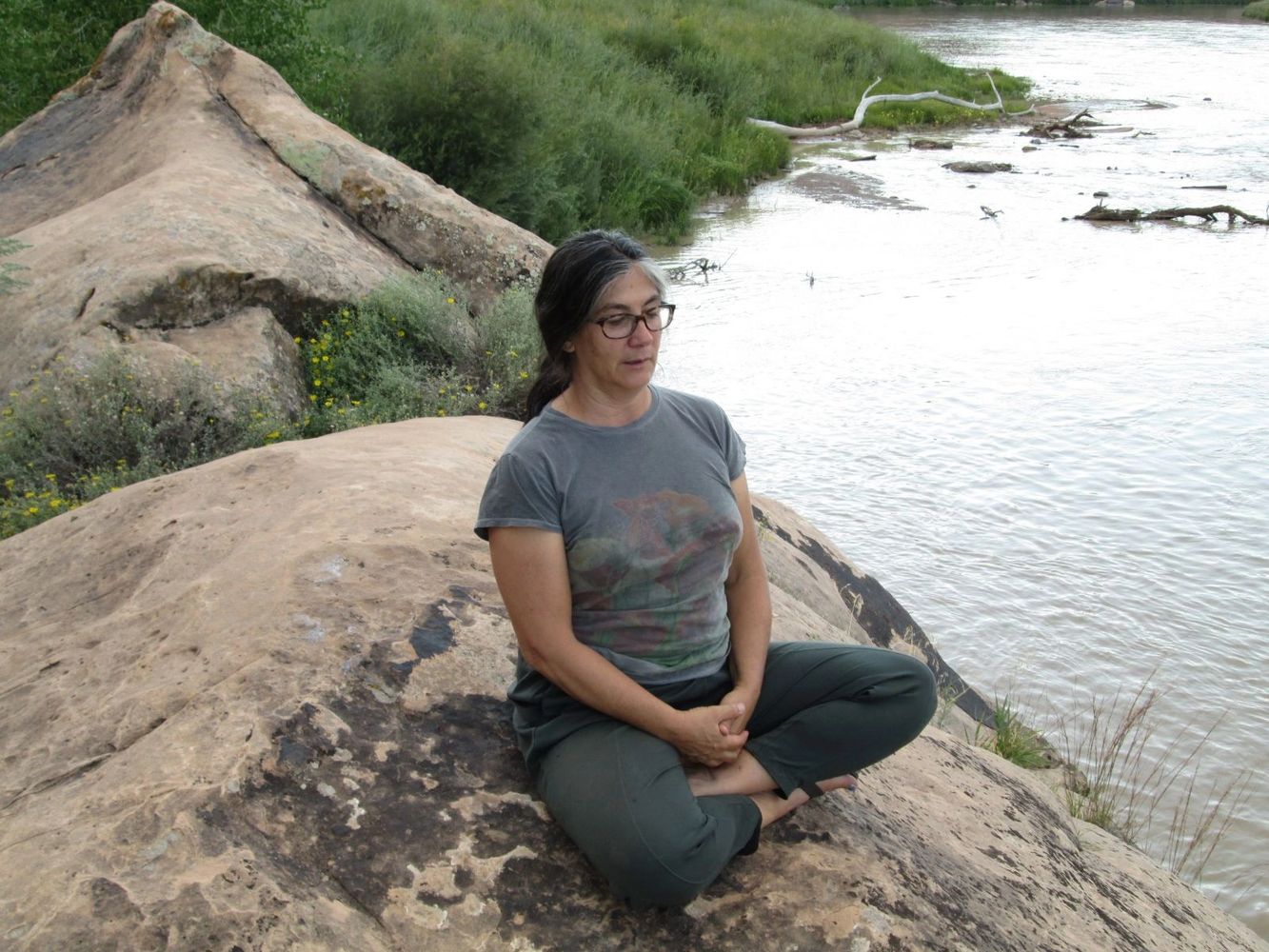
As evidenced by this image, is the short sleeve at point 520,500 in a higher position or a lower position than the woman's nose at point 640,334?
lower

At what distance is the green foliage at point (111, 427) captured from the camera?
17.5ft

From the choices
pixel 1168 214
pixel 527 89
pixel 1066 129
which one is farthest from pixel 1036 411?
pixel 1066 129

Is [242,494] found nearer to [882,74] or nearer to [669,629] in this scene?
[669,629]

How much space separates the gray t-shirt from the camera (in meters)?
2.43

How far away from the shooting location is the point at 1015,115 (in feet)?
80.6

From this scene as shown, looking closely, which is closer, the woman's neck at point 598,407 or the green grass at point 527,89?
the woman's neck at point 598,407

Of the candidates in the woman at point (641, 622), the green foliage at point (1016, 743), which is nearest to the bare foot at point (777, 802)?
the woman at point (641, 622)

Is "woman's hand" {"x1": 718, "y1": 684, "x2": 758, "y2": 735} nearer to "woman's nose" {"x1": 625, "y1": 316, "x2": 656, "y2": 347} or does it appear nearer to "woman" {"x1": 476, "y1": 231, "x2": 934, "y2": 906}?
"woman" {"x1": 476, "y1": 231, "x2": 934, "y2": 906}

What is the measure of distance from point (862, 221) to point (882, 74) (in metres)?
12.8

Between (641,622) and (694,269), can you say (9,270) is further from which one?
(694,269)

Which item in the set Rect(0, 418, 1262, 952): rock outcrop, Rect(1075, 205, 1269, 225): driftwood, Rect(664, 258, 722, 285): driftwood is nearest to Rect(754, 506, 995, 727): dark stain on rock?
Rect(0, 418, 1262, 952): rock outcrop

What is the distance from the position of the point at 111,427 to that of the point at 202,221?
4.83ft

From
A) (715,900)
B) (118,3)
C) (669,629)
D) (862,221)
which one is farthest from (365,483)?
(862,221)

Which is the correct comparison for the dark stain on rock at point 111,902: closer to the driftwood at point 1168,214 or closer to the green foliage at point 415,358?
the green foliage at point 415,358
